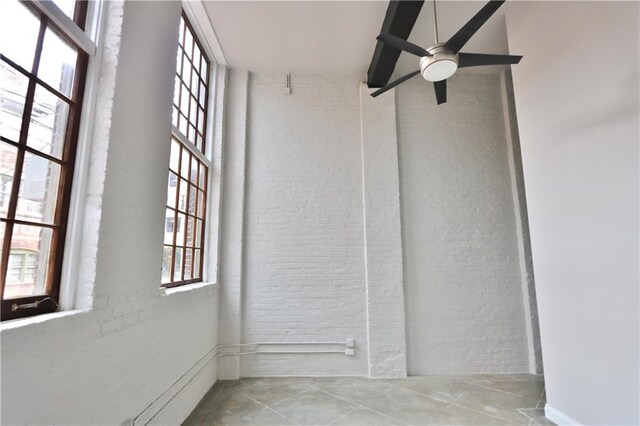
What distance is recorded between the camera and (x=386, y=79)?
4.13 m

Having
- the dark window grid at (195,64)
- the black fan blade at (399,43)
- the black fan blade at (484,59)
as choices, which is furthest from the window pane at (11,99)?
the black fan blade at (484,59)

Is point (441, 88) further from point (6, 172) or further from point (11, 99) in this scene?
point (6, 172)

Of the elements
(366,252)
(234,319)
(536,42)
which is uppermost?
(536,42)

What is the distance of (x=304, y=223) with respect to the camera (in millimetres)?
4031

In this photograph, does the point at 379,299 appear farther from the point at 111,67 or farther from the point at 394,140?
the point at 111,67

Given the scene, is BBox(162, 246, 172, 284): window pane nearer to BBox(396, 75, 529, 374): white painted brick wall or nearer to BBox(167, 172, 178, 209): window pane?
BBox(167, 172, 178, 209): window pane

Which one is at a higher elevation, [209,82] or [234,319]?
[209,82]

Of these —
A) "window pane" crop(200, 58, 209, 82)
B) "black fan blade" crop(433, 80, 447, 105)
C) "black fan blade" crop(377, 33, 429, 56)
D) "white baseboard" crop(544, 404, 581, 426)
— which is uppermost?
"window pane" crop(200, 58, 209, 82)

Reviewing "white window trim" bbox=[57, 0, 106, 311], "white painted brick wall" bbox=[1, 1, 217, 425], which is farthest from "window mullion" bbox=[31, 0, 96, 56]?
"white painted brick wall" bbox=[1, 1, 217, 425]

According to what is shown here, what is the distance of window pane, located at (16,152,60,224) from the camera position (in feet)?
4.72

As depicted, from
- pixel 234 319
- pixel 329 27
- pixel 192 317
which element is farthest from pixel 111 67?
pixel 234 319

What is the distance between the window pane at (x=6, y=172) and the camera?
4.34 feet

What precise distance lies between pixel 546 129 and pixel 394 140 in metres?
1.77

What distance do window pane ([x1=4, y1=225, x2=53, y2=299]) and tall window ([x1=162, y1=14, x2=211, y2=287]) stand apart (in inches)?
42.8
